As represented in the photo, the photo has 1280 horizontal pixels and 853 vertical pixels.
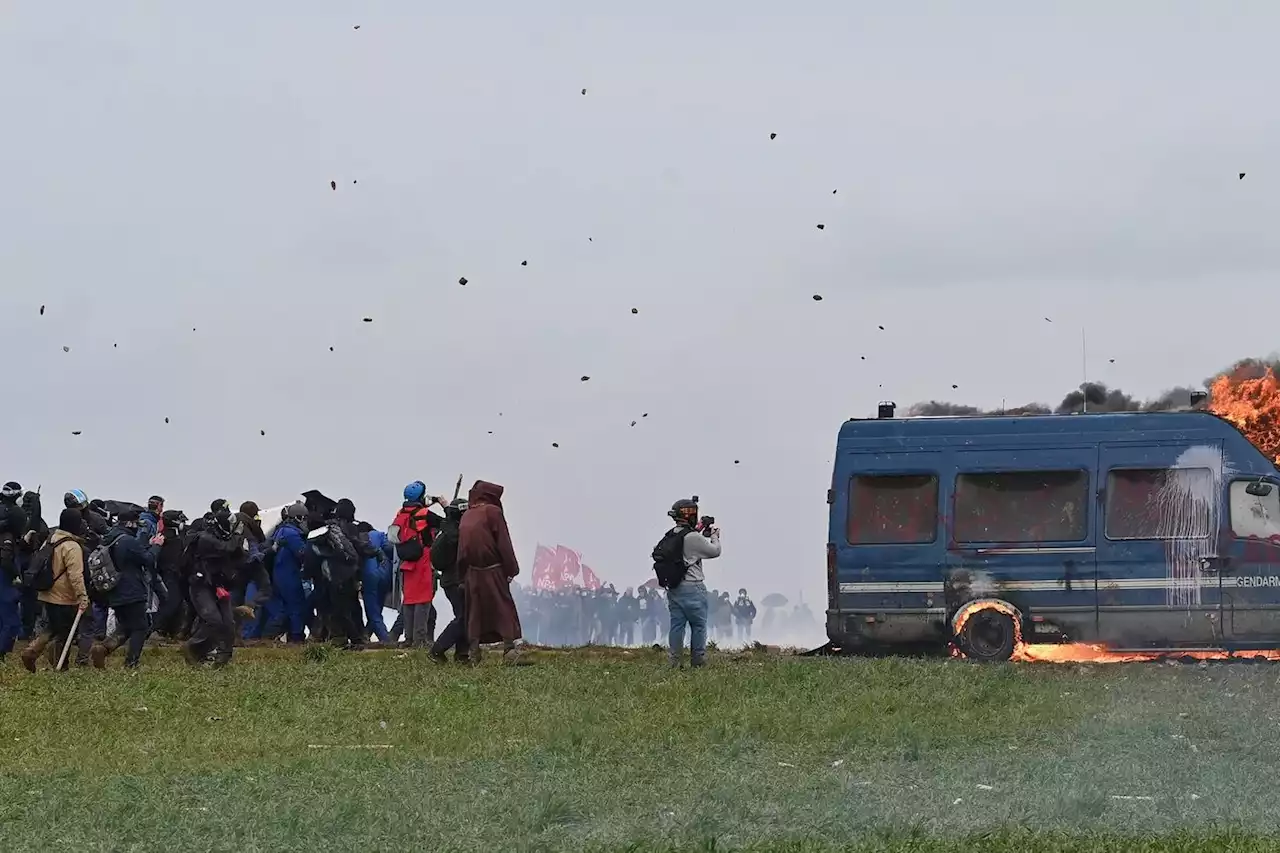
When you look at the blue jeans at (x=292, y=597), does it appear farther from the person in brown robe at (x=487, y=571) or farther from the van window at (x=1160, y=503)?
the van window at (x=1160, y=503)

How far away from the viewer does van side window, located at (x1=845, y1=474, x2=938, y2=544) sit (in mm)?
24250

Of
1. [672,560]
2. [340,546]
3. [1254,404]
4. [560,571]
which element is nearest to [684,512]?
[672,560]

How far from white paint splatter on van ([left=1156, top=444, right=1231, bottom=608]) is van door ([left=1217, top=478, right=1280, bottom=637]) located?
18 centimetres

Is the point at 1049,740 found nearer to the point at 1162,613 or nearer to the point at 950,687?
the point at 950,687

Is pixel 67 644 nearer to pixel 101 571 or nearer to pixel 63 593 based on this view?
pixel 63 593

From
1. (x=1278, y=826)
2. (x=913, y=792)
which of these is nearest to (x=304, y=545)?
(x=913, y=792)

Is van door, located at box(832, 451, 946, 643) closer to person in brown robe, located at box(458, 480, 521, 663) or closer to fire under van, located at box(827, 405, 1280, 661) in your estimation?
fire under van, located at box(827, 405, 1280, 661)

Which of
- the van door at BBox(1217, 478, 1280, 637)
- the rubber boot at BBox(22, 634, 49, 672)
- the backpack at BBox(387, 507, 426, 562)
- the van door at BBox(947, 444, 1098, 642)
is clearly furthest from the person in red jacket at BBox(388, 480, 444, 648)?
the van door at BBox(1217, 478, 1280, 637)

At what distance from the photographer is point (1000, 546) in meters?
24.1

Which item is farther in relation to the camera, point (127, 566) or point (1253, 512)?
point (1253, 512)

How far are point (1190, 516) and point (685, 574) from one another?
6.23 metres

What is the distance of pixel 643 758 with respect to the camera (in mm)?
13656

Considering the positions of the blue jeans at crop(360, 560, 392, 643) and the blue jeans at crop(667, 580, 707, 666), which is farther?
the blue jeans at crop(360, 560, 392, 643)

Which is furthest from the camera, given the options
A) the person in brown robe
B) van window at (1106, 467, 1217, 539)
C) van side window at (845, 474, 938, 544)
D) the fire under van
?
van side window at (845, 474, 938, 544)
